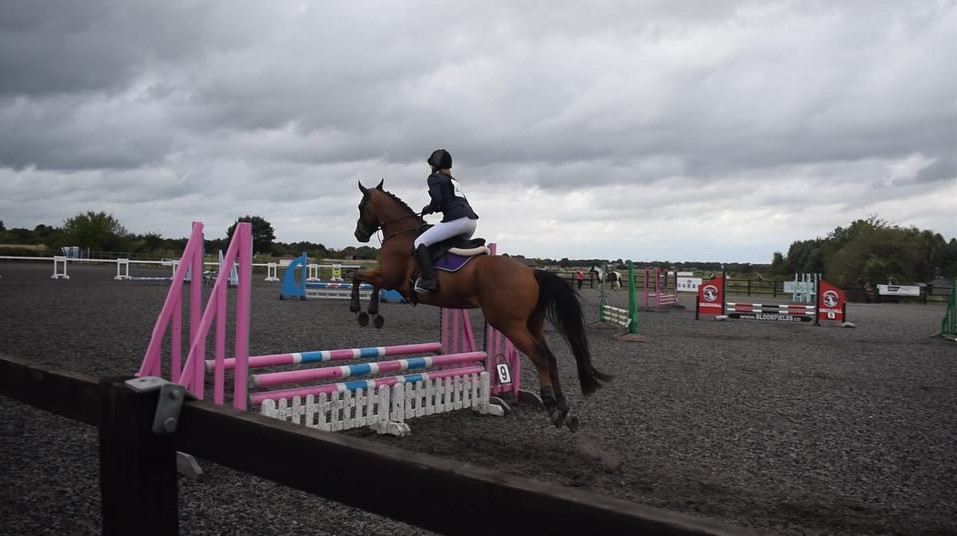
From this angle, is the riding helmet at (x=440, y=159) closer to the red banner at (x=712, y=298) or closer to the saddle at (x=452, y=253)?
the saddle at (x=452, y=253)

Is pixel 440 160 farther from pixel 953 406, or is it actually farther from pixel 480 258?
pixel 953 406

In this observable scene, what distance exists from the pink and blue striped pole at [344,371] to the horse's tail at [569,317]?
1.35 m

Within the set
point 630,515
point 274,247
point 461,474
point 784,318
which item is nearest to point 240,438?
point 461,474

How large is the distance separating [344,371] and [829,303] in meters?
19.5

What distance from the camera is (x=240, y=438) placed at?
1.77 m

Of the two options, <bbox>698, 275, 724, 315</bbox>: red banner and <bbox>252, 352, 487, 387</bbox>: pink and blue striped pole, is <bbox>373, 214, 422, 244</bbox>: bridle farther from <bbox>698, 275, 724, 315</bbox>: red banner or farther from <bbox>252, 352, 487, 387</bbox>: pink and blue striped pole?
<bbox>698, 275, 724, 315</bbox>: red banner

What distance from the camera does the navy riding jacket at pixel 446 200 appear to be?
5637 millimetres

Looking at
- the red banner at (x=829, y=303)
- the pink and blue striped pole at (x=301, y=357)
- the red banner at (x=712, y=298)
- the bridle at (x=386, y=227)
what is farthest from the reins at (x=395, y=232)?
the red banner at (x=829, y=303)

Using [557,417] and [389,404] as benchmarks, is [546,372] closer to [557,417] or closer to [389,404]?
[557,417]

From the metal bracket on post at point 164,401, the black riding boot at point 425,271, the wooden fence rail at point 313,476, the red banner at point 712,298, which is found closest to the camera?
the wooden fence rail at point 313,476

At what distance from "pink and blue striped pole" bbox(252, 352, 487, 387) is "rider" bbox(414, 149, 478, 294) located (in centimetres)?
81

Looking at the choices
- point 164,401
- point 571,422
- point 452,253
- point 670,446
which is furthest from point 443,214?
point 164,401

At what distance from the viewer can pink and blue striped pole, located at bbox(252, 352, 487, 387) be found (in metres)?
4.88

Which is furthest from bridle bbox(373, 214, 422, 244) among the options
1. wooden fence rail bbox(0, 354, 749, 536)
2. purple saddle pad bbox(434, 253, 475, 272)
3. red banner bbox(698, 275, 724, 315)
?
red banner bbox(698, 275, 724, 315)
